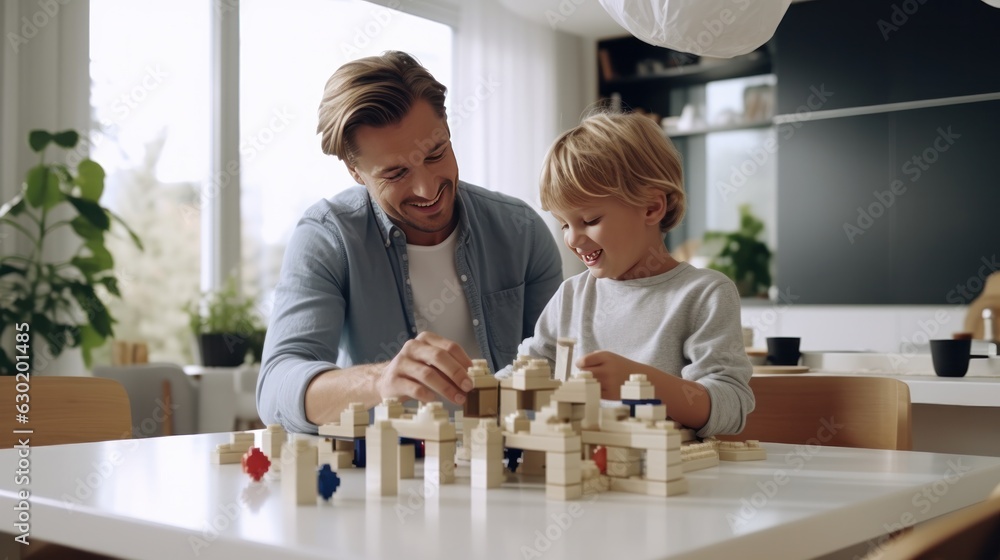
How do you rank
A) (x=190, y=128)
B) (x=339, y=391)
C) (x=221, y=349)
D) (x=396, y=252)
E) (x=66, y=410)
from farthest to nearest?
(x=190, y=128)
(x=221, y=349)
(x=396, y=252)
(x=66, y=410)
(x=339, y=391)

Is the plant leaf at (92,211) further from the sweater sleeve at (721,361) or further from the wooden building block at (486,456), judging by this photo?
the wooden building block at (486,456)

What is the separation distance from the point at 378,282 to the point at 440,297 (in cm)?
13

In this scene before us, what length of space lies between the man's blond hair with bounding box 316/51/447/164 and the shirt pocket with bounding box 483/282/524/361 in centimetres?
37

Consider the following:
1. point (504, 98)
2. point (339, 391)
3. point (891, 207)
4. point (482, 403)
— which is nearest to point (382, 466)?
point (482, 403)

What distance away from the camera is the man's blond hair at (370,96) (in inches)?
69.6

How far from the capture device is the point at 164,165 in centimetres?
438

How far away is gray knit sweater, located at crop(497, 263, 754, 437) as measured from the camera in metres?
1.32

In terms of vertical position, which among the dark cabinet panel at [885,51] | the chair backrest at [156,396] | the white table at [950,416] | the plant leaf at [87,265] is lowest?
the chair backrest at [156,396]

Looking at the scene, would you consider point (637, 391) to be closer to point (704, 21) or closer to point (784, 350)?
point (704, 21)

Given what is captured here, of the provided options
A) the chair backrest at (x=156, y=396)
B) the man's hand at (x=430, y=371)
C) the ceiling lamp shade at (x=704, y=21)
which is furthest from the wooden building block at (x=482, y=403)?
the chair backrest at (x=156, y=396)

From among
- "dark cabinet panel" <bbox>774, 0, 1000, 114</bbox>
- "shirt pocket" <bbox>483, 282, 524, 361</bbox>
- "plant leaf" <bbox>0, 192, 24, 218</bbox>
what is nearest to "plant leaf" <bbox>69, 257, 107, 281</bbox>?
"plant leaf" <bbox>0, 192, 24, 218</bbox>

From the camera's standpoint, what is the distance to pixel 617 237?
1547 mm

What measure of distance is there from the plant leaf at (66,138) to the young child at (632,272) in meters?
2.43

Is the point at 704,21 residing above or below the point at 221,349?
above
